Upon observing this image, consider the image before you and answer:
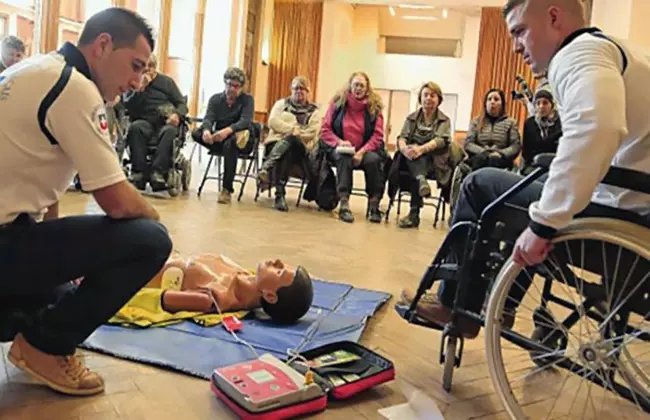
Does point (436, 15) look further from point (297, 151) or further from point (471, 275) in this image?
point (471, 275)

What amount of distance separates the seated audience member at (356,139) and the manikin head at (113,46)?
355cm

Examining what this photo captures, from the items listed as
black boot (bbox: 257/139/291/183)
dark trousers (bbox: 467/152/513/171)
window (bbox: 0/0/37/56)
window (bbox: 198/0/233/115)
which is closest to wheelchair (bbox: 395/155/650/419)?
dark trousers (bbox: 467/152/513/171)

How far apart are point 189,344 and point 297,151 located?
11.6 feet

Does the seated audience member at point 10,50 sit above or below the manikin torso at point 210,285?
above

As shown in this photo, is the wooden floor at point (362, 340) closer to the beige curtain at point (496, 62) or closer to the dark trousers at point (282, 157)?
the dark trousers at point (282, 157)

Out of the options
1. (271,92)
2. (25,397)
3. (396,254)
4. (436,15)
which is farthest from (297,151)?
(436,15)

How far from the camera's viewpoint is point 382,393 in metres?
1.79

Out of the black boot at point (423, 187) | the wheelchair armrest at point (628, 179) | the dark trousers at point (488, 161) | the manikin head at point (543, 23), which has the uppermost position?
the manikin head at point (543, 23)

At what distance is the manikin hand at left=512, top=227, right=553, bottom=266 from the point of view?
1.38 meters

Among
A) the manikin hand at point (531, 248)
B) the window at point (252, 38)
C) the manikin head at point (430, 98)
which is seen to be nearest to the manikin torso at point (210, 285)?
the manikin hand at point (531, 248)

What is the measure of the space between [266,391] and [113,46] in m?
0.91

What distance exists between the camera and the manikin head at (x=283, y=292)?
2.23m

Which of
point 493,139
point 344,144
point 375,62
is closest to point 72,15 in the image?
point 344,144

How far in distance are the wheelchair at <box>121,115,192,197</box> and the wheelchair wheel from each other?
392 cm
